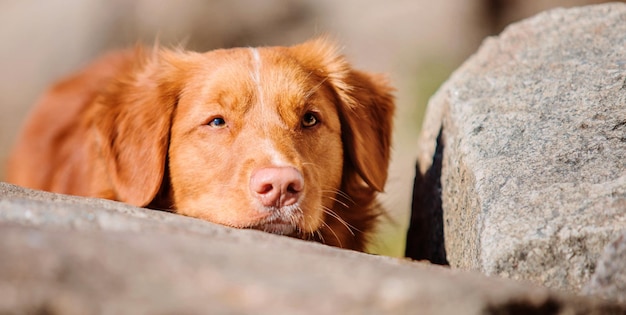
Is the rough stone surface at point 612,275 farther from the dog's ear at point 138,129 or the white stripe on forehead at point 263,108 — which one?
the dog's ear at point 138,129

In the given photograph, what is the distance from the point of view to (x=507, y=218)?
316cm

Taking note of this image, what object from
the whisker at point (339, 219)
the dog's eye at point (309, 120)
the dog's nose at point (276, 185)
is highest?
the dog's eye at point (309, 120)

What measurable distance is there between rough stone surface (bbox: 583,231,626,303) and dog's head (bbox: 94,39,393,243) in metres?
1.40

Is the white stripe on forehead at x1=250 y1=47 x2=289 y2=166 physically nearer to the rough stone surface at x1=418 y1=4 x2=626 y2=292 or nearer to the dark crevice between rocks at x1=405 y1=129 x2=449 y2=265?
the rough stone surface at x1=418 y1=4 x2=626 y2=292

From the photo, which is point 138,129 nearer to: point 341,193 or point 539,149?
point 341,193

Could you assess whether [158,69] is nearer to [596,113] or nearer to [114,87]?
[114,87]

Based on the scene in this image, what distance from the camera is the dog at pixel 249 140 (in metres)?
3.77

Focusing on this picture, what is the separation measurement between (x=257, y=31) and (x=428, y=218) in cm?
717

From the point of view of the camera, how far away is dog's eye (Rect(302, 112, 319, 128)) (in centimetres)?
424

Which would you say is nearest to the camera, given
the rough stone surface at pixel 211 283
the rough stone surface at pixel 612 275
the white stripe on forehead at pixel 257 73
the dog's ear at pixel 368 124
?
the rough stone surface at pixel 211 283

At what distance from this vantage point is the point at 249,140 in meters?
3.96

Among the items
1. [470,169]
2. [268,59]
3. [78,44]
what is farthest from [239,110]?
[78,44]

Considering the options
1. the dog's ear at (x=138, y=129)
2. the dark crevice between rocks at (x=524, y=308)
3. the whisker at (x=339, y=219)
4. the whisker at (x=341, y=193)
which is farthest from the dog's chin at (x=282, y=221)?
the dark crevice between rocks at (x=524, y=308)

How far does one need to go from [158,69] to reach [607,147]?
2.53 m
